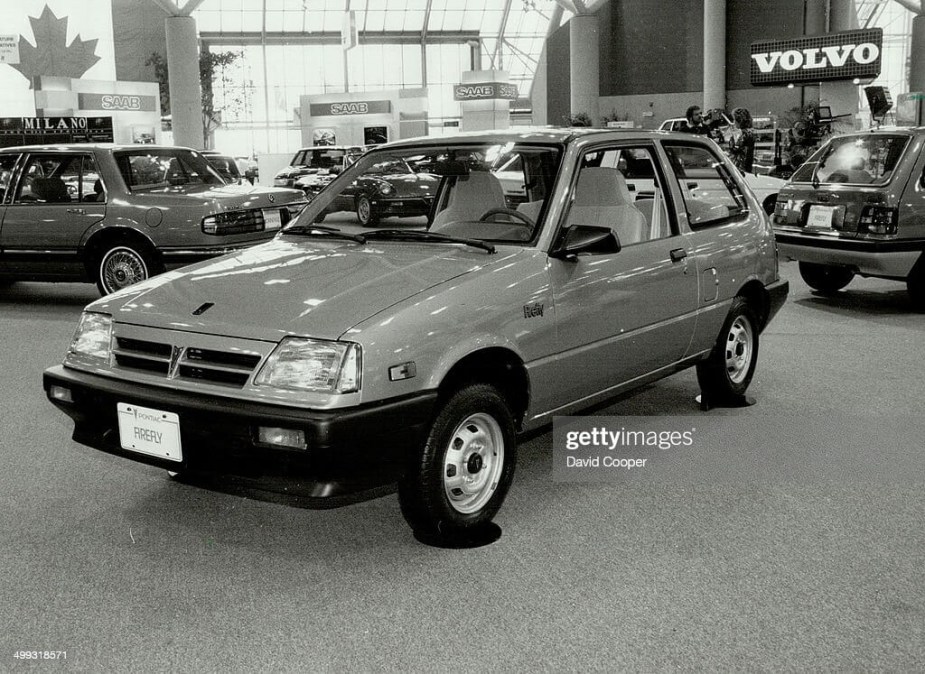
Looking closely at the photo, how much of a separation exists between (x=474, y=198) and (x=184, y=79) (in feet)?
89.4

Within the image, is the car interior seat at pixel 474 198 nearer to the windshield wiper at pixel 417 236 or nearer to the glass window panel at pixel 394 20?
the windshield wiper at pixel 417 236

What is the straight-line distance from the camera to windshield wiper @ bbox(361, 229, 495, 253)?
376 centimetres

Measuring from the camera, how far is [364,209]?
15.0 ft

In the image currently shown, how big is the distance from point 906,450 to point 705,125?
15.6m

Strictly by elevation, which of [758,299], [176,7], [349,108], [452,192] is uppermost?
[176,7]

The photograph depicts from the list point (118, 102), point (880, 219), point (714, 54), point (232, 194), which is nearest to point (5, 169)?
point (232, 194)

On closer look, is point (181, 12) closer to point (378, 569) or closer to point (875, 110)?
point (875, 110)

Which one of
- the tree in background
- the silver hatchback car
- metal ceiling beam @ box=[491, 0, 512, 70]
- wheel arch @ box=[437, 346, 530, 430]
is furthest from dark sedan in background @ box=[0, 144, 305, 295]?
metal ceiling beam @ box=[491, 0, 512, 70]

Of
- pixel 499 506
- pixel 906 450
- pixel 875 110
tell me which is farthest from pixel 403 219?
pixel 875 110

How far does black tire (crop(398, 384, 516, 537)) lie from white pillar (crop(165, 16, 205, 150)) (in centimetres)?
2714

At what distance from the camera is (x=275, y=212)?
28.6 ft

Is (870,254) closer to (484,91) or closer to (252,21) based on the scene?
(484,91)

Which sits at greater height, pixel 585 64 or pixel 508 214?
pixel 585 64

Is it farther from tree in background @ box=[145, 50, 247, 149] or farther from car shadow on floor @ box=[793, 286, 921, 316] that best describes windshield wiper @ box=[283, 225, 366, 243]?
tree in background @ box=[145, 50, 247, 149]
